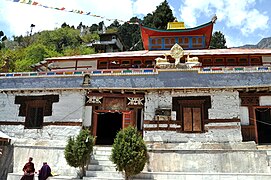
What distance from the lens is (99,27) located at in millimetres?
80438

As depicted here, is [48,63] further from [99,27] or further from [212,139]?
[99,27]

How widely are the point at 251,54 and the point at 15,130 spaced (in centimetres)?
1491

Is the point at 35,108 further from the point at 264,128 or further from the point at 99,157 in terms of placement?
the point at 264,128

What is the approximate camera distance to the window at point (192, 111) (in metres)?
14.0

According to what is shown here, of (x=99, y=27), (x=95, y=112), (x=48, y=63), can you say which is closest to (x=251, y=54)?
(x=95, y=112)

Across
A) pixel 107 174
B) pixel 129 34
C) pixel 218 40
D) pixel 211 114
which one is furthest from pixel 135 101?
pixel 129 34

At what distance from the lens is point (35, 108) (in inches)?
613

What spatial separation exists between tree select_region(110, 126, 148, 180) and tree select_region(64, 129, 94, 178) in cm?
141

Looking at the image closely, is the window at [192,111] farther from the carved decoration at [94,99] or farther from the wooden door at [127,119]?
the carved decoration at [94,99]

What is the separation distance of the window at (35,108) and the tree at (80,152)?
4.80 meters

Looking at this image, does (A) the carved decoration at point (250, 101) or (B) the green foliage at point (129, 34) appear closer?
(A) the carved decoration at point (250, 101)

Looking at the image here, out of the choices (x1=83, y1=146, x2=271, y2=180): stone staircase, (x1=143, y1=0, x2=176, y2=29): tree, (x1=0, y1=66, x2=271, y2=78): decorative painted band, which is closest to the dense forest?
(x1=143, y1=0, x2=176, y2=29): tree

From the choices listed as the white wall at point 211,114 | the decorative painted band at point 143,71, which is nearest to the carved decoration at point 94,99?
the decorative painted band at point 143,71

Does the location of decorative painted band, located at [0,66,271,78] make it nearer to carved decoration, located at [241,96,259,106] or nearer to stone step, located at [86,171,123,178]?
carved decoration, located at [241,96,259,106]
